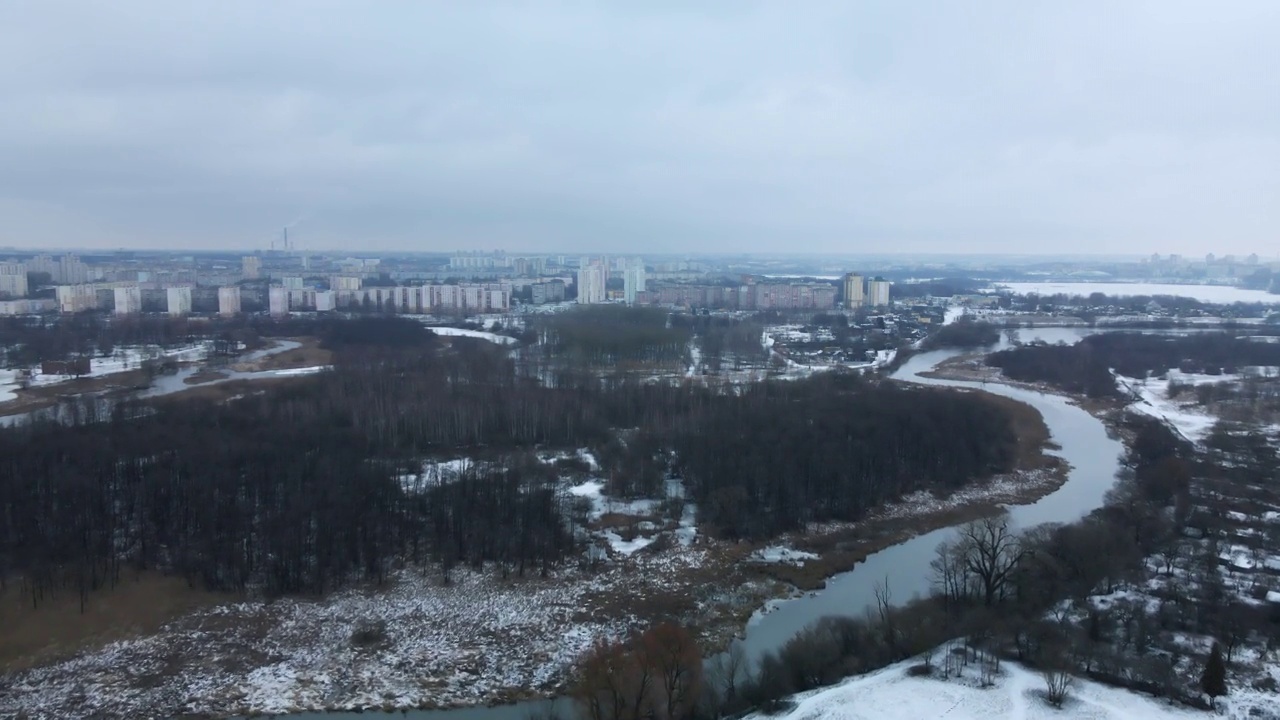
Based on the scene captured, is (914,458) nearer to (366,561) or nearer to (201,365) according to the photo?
(366,561)

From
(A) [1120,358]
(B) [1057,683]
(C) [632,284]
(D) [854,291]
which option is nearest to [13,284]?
(C) [632,284]

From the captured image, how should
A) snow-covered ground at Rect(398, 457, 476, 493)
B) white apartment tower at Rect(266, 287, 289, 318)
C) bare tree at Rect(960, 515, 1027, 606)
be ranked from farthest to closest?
white apartment tower at Rect(266, 287, 289, 318), snow-covered ground at Rect(398, 457, 476, 493), bare tree at Rect(960, 515, 1027, 606)

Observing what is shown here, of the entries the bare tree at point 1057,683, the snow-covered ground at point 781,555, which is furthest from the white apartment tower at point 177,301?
the bare tree at point 1057,683

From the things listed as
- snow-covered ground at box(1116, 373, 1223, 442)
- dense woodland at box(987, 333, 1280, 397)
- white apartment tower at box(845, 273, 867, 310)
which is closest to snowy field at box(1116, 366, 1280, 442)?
snow-covered ground at box(1116, 373, 1223, 442)

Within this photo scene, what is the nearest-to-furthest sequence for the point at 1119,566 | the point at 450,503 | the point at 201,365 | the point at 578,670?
1. the point at 578,670
2. the point at 1119,566
3. the point at 450,503
4. the point at 201,365

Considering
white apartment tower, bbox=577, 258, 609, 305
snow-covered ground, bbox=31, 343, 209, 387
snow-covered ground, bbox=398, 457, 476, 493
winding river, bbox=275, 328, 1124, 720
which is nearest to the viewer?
winding river, bbox=275, 328, 1124, 720

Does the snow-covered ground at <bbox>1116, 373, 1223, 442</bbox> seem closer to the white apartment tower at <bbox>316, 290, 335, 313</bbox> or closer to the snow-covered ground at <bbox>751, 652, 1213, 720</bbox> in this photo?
the snow-covered ground at <bbox>751, 652, 1213, 720</bbox>

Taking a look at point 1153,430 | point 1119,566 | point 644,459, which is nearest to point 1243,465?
point 1153,430
